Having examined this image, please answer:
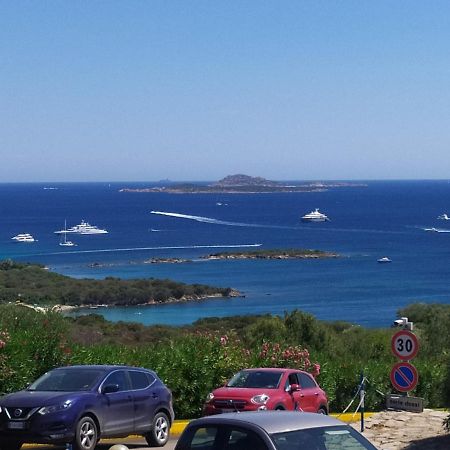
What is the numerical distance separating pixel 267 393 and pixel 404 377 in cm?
222

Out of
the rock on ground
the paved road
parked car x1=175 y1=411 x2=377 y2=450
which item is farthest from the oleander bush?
parked car x1=175 y1=411 x2=377 y2=450

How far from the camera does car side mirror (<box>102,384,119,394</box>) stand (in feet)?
42.4

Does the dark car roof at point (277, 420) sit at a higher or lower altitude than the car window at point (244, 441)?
higher

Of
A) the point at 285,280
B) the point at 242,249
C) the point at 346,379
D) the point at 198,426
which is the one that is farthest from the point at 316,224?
the point at 198,426

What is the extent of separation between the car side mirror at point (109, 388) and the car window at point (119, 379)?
113 millimetres

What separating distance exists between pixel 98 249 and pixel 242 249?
23747 millimetres

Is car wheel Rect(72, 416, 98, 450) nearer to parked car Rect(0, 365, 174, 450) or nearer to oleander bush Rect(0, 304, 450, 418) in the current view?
parked car Rect(0, 365, 174, 450)

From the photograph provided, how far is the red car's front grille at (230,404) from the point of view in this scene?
48.2 ft

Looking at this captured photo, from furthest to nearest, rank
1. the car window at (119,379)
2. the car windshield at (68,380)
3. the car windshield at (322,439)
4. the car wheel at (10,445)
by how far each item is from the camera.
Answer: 1. the car window at (119,379)
2. the car windshield at (68,380)
3. the car wheel at (10,445)
4. the car windshield at (322,439)

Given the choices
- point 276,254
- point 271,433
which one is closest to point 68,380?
point 271,433

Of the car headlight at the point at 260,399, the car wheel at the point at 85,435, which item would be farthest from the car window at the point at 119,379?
the car headlight at the point at 260,399

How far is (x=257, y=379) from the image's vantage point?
15602mm

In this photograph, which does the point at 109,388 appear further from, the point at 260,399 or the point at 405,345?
the point at 405,345

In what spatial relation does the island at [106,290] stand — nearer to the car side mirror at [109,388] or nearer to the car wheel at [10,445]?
the car side mirror at [109,388]
